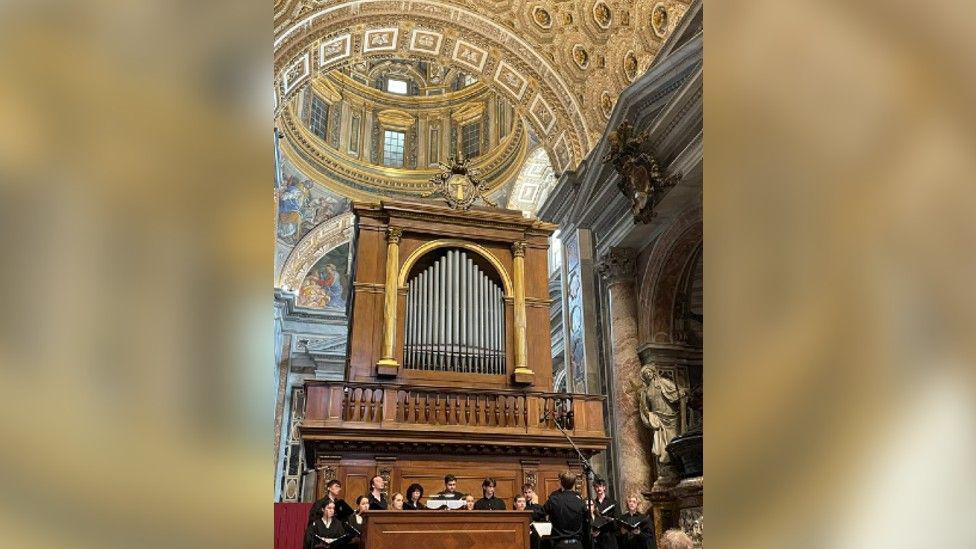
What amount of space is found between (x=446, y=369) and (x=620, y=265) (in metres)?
4.30

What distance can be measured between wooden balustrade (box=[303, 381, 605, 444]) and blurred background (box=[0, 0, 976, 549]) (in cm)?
788

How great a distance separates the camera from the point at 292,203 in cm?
2177

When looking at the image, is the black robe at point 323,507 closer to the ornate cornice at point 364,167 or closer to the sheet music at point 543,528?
the sheet music at point 543,528

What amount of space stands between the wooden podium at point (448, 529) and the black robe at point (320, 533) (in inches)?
27.3

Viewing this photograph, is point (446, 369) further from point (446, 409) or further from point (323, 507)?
point (323, 507)

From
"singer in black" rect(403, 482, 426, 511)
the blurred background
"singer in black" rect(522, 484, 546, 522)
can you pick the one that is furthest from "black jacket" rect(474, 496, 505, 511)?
the blurred background

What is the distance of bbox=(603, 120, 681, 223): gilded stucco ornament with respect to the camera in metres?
10.8

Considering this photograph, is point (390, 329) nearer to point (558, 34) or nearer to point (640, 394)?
point (640, 394)

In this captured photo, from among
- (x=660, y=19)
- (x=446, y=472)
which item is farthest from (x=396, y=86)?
(x=446, y=472)

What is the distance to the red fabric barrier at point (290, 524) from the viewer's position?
935 cm

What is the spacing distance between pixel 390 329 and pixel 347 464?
1.82 metres

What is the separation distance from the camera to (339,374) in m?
21.7
